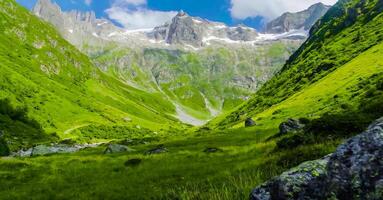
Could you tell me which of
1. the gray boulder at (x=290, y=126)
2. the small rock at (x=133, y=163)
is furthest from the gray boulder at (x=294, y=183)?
the gray boulder at (x=290, y=126)

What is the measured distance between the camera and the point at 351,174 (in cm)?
846

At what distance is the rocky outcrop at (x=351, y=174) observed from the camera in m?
8.14

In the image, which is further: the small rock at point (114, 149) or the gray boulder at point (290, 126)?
the small rock at point (114, 149)

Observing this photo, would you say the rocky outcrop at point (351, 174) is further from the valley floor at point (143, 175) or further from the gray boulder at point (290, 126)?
the gray boulder at point (290, 126)

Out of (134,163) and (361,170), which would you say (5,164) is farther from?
(361,170)

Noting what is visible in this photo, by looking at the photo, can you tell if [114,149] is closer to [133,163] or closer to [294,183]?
[133,163]

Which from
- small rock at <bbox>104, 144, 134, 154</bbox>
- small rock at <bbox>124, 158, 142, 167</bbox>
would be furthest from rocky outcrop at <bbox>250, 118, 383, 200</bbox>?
small rock at <bbox>104, 144, 134, 154</bbox>

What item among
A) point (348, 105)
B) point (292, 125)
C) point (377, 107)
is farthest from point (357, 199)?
point (348, 105)

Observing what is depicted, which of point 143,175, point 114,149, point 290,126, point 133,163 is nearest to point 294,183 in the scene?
point 143,175

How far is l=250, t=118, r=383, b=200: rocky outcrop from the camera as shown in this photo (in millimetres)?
8141

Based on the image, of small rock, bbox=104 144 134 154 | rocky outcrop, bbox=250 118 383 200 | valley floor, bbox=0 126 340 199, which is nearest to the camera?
rocky outcrop, bbox=250 118 383 200

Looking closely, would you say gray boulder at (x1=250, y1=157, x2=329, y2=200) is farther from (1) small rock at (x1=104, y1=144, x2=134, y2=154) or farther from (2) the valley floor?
(1) small rock at (x1=104, y1=144, x2=134, y2=154)

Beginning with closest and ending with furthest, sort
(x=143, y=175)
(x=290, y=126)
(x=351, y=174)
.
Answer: (x=351, y=174) → (x=143, y=175) → (x=290, y=126)

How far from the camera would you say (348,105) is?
88438 millimetres
